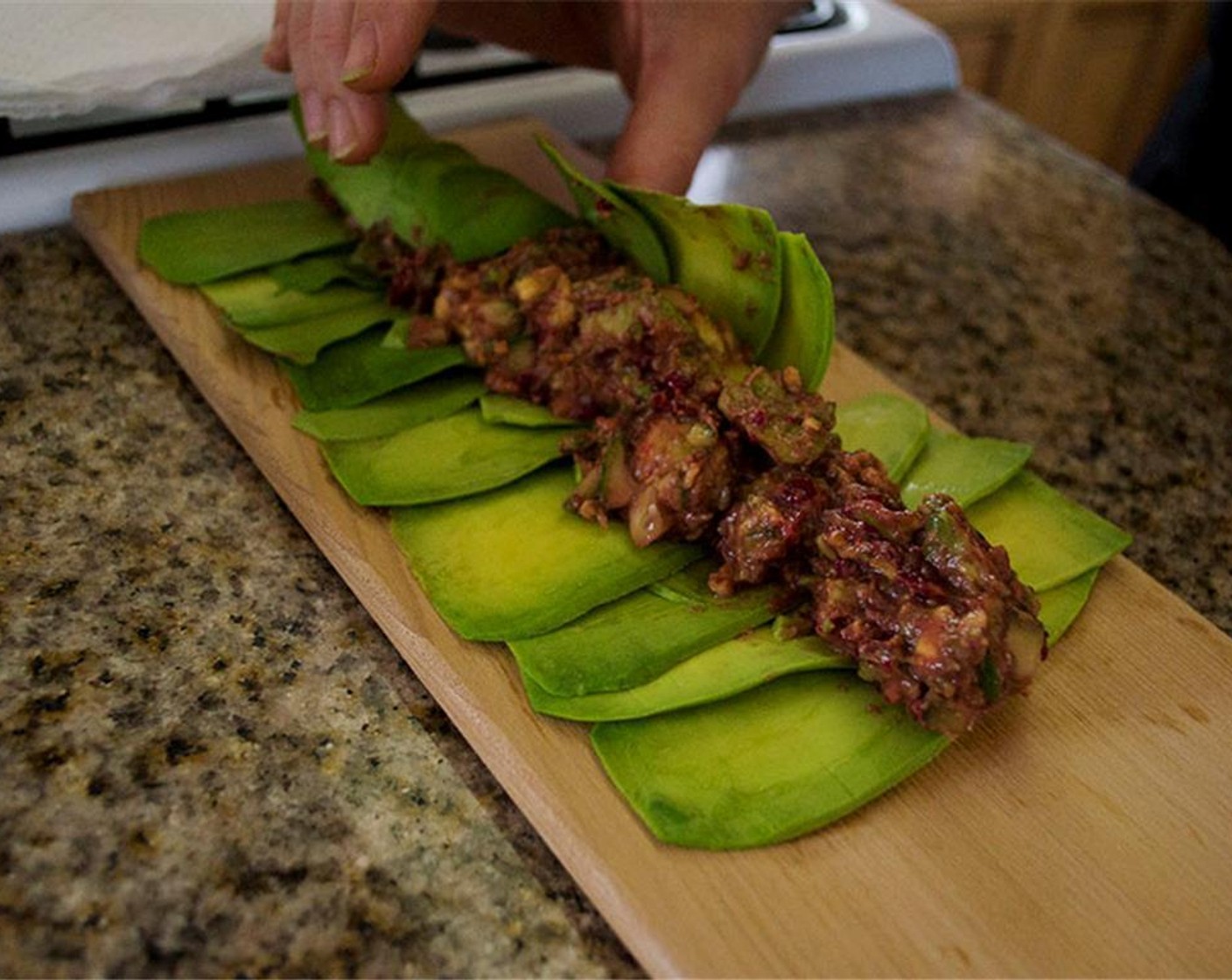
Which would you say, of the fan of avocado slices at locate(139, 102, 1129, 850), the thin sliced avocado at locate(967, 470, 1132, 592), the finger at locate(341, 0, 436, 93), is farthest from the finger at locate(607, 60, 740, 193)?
the thin sliced avocado at locate(967, 470, 1132, 592)

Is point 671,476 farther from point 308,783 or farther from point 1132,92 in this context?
point 1132,92

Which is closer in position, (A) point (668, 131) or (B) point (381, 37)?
(B) point (381, 37)

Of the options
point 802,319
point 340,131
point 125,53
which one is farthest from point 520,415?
point 125,53

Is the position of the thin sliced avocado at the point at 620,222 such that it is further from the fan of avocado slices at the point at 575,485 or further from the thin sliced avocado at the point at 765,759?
the thin sliced avocado at the point at 765,759

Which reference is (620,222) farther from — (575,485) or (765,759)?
(765,759)

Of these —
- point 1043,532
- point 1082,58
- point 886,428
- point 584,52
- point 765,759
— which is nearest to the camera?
point 765,759

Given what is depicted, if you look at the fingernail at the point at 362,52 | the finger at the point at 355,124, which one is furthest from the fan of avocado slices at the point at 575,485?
the fingernail at the point at 362,52

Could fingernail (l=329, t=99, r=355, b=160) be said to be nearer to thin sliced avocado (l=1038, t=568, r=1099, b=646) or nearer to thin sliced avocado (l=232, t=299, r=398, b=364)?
thin sliced avocado (l=232, t=299, r=398, b=364)
